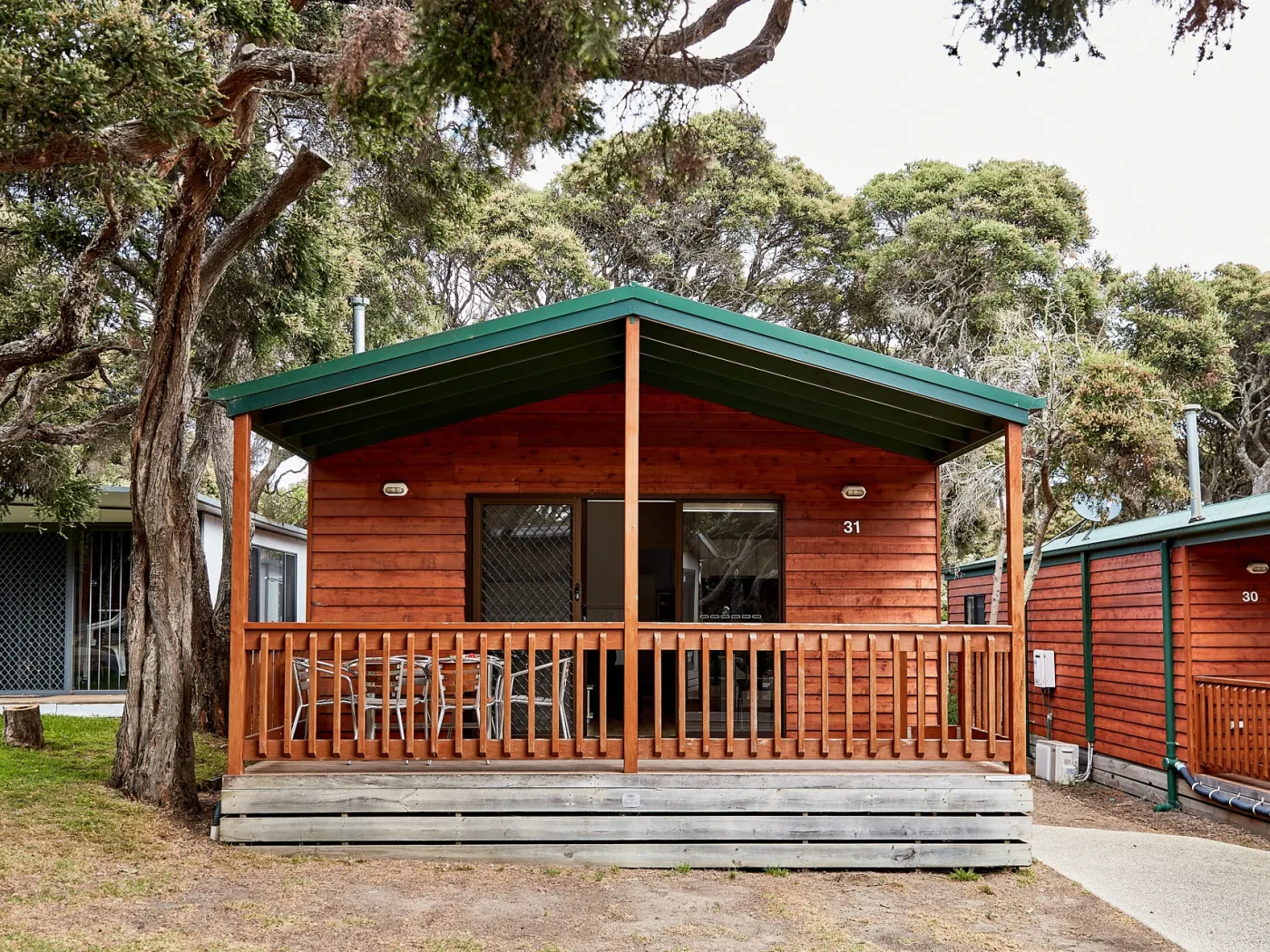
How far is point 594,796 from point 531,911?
38.0 inches

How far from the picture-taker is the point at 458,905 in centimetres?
523

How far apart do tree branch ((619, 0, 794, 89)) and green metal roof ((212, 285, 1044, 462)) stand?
4.85ft

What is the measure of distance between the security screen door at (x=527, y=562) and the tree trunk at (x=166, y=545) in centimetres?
211

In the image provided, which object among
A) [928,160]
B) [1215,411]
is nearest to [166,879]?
[928,160]

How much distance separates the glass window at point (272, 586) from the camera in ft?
50.7

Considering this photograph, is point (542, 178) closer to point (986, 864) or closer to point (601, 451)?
point (601, 451)

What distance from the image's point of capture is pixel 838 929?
499cm

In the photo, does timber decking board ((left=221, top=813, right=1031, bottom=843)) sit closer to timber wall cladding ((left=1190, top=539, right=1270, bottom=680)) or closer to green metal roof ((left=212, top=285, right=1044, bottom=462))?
green metal roof ((left=212, top=285, right=1044, bottom=462))

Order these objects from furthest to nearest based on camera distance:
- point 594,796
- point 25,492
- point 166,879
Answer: point 25,492
point 594,796
point 166,879

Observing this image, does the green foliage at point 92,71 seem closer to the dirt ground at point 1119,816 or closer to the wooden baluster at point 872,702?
the wooden baluster at point 872,702

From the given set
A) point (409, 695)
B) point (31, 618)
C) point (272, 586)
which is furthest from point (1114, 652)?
point (31, 618)

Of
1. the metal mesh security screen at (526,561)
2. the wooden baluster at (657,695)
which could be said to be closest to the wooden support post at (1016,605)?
the wooden baluster at (657,695)

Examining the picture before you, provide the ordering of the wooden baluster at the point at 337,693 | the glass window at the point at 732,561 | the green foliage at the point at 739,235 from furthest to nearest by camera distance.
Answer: the green foliage at the point at 739,235 < the glass window at the point at 732,561 < the wooden baluster at the point at 337,693

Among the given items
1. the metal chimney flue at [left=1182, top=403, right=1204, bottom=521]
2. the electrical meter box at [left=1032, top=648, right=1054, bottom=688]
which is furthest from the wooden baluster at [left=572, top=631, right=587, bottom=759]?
the electrical meter box at [left=1032, top=648, right=1054, bottom=688]
